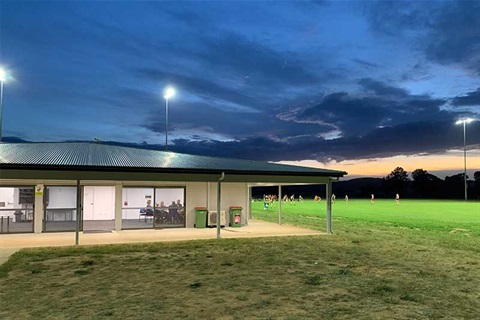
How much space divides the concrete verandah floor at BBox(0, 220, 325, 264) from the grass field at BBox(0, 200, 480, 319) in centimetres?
142

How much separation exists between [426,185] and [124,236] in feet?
275

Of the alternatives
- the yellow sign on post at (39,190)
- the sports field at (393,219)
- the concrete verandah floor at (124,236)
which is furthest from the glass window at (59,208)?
the sports field at (393,219)

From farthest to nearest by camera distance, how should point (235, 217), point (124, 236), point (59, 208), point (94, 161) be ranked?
1. point (235, 217)
2. point (59, 208)
3. point (124, 236)
4. point (94, 161)

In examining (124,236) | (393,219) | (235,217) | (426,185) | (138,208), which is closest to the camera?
(124,236)

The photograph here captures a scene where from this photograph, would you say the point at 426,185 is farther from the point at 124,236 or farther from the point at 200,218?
the point at 124,236

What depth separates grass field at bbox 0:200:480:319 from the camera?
247 inches

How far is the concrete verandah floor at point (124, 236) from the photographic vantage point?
13953mm

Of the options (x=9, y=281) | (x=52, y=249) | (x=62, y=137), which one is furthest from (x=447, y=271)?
(x=62, y=137)

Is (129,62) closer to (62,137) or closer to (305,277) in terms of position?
(62,137)

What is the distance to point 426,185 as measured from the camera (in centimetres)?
8681

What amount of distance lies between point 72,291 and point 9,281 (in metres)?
1.82

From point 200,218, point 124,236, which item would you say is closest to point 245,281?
→ point 124,236

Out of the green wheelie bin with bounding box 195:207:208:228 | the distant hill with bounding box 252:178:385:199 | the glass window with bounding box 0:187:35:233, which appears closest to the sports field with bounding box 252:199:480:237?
the green wheelie bin with bounding box 195:207:208:228

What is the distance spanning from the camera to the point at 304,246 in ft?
43.7
